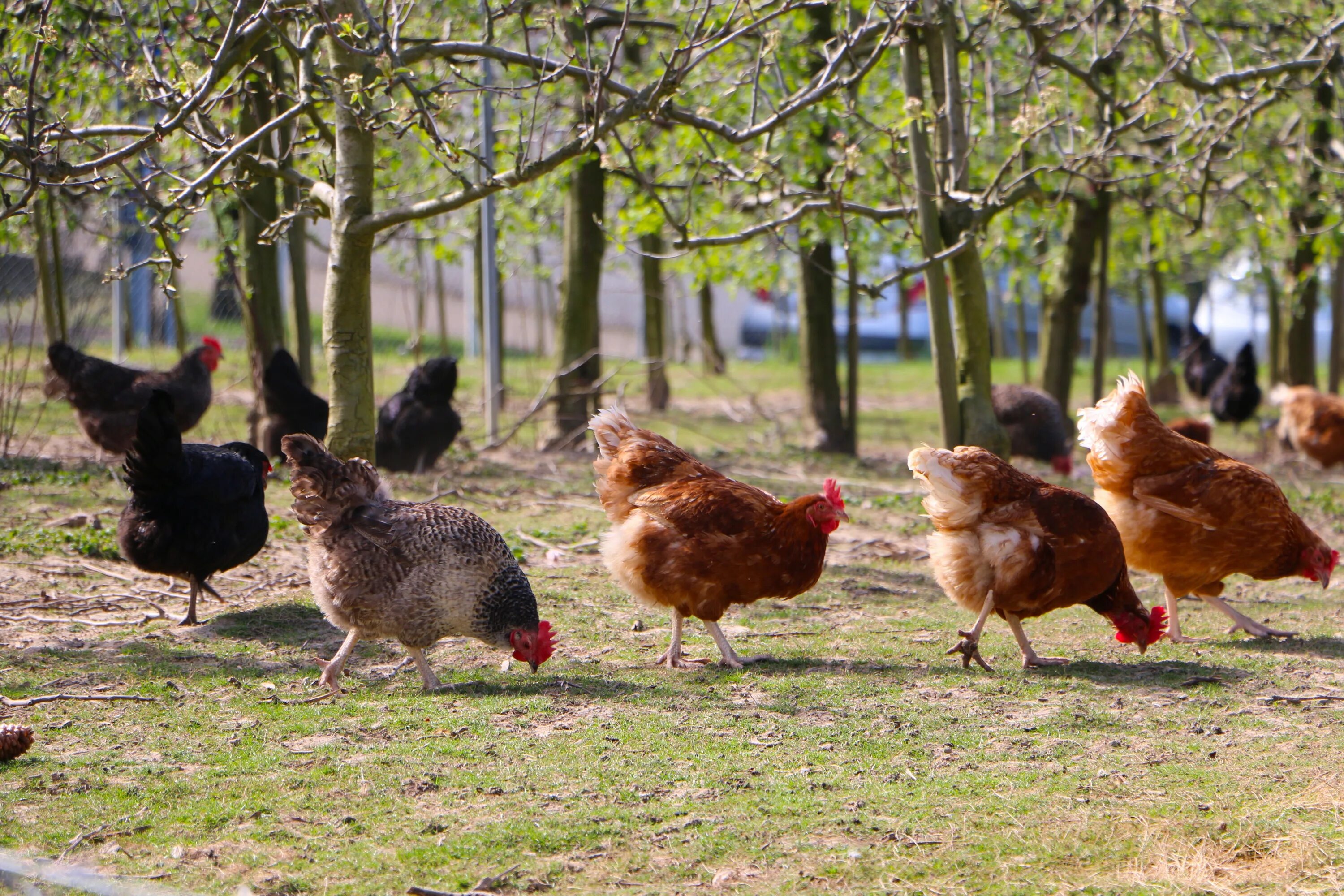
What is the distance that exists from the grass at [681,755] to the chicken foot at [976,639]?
0.07 meters

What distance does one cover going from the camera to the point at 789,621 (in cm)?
661

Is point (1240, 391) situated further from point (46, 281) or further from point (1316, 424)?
point (46, 281)

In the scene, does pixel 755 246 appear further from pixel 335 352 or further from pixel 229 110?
pixel 335 352

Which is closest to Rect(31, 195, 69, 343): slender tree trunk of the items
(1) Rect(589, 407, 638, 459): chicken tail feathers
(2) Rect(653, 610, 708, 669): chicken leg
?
(1) Rect(589, 407, 638, 459): chicken tail feathers

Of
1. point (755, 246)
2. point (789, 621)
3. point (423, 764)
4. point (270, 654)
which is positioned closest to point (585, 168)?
point (755, 246)

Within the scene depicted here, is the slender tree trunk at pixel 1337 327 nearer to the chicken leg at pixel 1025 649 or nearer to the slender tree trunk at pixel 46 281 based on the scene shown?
the chicken leg at pixel 1025 649

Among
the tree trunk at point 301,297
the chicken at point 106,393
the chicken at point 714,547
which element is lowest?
the chicken at point 714,547

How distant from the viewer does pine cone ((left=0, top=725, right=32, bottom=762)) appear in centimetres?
409

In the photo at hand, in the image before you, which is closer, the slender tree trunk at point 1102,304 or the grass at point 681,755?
the grass at point 681,755

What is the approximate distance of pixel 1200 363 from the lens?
1647 cm

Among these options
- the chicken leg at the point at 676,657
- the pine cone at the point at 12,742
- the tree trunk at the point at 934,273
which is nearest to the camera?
the pine cone at the point at 12,742

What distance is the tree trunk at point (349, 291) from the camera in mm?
6625

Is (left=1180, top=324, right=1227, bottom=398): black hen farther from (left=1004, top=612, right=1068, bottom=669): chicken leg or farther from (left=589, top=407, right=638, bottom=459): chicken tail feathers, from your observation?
(left=589, top=407, right=638, bottom=459): chicken tail feathers

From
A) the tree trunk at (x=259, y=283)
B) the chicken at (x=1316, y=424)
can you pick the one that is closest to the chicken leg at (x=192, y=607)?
the tree trunk at (x=259, y=283)
